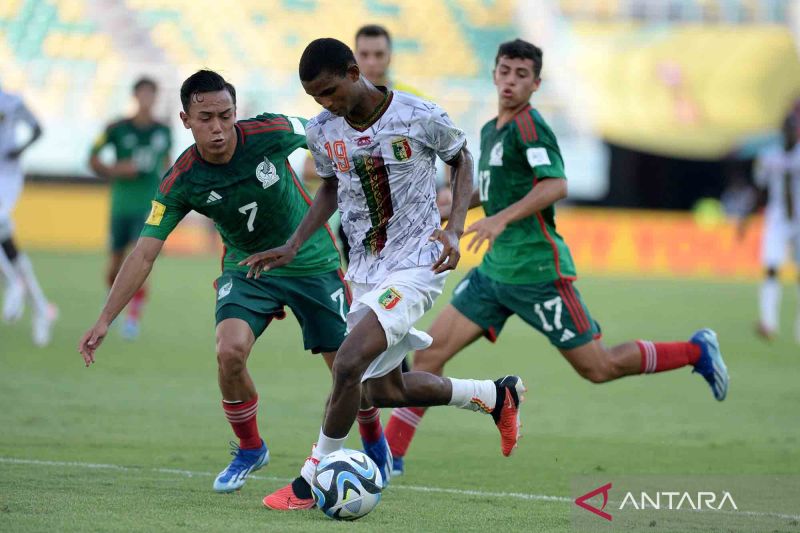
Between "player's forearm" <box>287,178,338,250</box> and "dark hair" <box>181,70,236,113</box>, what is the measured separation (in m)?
0.72

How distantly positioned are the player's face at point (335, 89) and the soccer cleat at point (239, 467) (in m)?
1.88

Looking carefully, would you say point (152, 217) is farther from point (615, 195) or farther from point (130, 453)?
point (615, 195)

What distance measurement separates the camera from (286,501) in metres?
5.92

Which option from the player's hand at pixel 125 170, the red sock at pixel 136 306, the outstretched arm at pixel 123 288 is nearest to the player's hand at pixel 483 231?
the outstretched arm at pixel 123 288

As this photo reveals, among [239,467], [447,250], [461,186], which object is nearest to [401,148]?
[461,186]

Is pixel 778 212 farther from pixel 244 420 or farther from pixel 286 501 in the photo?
pixel 286 501

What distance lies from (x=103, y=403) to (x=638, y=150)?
Result: 93.7ft

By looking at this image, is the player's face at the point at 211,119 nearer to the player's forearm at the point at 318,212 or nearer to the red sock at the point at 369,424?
the player's forearm at the point at 318,212

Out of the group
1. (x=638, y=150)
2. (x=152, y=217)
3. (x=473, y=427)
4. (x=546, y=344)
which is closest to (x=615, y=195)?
(x=638, y=150)

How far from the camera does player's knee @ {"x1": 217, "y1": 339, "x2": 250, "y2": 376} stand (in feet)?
20.6

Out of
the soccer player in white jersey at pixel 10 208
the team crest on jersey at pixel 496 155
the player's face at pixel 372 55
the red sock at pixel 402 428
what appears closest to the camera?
the red sock at pixel 402 428

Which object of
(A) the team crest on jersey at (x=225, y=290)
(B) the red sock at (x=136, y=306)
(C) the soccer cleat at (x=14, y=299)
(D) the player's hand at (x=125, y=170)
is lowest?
(B) the red sock at (x=136, y=306)

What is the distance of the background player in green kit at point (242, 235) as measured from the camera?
247 inches

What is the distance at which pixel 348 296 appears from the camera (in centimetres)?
691
